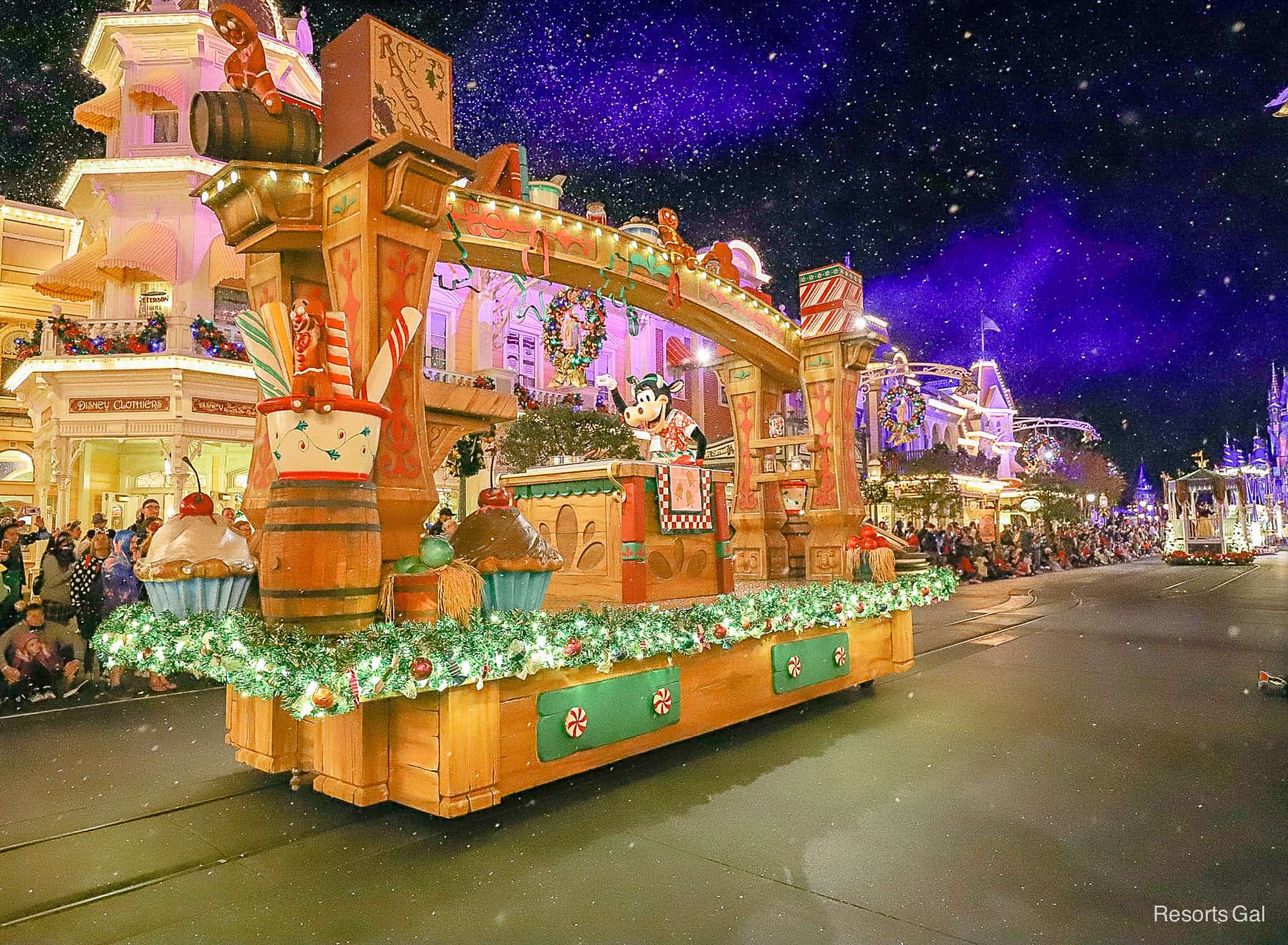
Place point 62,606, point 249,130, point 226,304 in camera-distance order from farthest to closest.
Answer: point 226,304 → point 62,606 → point 249,130

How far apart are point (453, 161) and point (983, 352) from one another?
43.9m

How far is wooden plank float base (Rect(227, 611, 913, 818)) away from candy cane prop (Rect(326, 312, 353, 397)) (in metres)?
1.47

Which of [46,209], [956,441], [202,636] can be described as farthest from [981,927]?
[956,441]

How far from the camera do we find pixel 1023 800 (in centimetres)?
395

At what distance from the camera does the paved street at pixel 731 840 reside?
2.71 metres

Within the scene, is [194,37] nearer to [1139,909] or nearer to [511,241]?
[511,241]

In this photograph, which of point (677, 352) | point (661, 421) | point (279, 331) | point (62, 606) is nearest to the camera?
point (279, 331)

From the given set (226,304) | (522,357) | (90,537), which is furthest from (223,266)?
(90,537)

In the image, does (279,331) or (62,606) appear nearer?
(279,331)

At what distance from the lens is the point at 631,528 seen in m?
5.60

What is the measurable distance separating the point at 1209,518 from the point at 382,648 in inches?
1650

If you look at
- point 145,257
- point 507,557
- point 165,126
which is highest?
point 165,126

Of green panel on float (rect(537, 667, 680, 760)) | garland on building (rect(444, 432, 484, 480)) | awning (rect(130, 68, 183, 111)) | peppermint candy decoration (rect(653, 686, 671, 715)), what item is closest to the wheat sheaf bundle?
green panel on float (rect(537, 667, 680, 760))

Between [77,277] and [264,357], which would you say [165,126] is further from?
[264,357]
